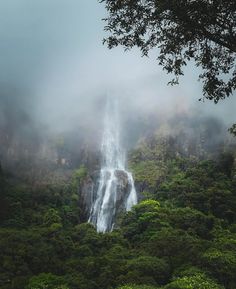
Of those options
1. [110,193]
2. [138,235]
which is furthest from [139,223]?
[110,193]

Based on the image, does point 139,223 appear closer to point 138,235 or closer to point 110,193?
point 138,235

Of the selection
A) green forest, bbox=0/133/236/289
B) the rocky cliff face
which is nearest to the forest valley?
green forest, bbox=0/133/236/289

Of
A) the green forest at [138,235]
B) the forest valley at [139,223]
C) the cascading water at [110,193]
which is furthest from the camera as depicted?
the cascading water at [110,193]

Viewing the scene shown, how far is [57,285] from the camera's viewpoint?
36531 mm

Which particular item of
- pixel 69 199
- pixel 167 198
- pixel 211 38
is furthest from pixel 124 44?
pixel 69 199

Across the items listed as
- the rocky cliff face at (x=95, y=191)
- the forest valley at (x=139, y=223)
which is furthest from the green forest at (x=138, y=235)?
the rocky cliff face at (x=95, y=191)

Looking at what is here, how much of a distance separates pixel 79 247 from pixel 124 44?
4326 cm

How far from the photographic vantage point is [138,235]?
61.9 meters

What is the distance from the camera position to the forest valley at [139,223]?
38062 millimetres

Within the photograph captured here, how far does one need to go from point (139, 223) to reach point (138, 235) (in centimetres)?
314

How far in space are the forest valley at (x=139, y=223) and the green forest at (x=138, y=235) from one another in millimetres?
116

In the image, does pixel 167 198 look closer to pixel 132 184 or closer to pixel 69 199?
pixel 132 184

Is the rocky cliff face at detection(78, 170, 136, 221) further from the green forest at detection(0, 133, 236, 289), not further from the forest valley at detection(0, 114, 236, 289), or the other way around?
the green forest at detection(0, 133, 236, 289)

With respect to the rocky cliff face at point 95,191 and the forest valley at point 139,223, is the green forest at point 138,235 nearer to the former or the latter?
the forest valley at point 139,223
